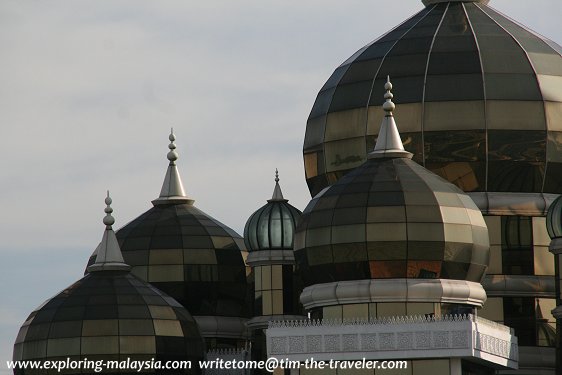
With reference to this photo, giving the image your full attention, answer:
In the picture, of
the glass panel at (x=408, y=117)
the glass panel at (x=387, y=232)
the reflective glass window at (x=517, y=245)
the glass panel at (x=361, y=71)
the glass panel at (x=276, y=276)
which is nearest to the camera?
the glass panel at (x=387, y=232)

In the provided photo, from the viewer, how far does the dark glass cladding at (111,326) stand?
321 feet

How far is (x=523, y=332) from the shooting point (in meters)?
102

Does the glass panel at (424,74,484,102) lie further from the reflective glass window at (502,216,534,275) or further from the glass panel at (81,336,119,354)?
the glass panel at (81,336,119,354)

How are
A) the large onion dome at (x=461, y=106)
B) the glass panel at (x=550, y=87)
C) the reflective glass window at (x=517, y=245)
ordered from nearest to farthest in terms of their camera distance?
the reflective glass window at (x=517, y=245) < the large onion dome at (x=461, y=106) < the glass panel at (x=550, y=87)

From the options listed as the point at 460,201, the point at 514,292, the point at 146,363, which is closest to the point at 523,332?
the point at 514,292

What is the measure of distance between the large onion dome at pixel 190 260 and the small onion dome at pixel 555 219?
16891 mm

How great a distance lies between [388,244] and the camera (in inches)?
3716

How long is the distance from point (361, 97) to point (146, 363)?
16766 mm

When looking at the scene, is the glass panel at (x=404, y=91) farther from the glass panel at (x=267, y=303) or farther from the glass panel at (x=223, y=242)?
the glass panel at (x=223, y=242)

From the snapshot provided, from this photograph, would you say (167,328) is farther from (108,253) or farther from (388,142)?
(388,142)

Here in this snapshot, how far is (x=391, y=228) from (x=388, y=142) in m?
5.25

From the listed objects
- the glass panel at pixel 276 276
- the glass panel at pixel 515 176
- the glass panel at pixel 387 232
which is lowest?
the glass panel at pixel 276 276

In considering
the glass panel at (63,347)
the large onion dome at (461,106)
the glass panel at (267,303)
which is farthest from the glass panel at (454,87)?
the glass panel at (63,347)

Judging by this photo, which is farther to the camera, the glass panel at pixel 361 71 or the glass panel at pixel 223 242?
the glass panel at pixel 223 242
